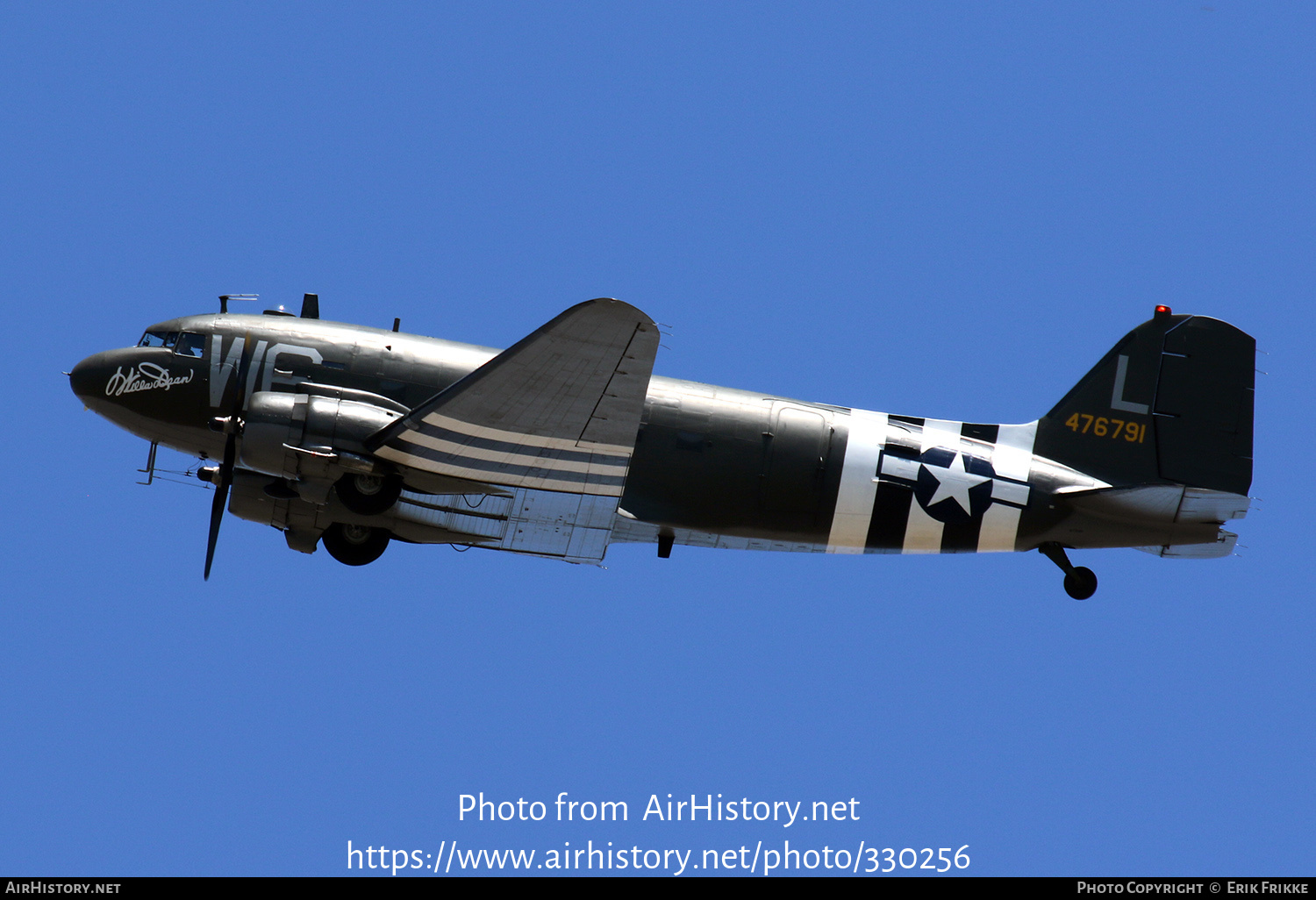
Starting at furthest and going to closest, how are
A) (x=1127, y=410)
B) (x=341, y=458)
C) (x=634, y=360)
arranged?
(x=1127, y=410) < (x=341, y=458) < (x=634, y=360)

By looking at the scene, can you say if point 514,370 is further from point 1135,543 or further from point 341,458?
point 1135,543

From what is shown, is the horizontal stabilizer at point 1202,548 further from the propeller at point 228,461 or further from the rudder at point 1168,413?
the propeller at point 228,461

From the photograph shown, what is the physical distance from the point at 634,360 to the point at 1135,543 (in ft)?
26.3

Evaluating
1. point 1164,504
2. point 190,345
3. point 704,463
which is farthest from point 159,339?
point 1164,504

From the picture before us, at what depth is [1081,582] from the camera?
1838 cm

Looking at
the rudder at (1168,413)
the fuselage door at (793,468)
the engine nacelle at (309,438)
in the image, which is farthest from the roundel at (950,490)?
the engine nacelle at (309,438)

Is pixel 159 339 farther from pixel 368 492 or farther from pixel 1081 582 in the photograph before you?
pixel 1081 582

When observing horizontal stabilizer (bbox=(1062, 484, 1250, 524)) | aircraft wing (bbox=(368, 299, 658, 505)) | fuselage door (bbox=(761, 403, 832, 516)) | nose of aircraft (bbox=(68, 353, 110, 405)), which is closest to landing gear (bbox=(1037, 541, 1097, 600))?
horizontal stabilizer (bbox=(1062, 484, 1250, 524))

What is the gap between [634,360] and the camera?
1470 centimetres

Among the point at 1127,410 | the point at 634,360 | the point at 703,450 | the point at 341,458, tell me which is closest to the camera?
the point at 634,360

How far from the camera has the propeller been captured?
16.8m

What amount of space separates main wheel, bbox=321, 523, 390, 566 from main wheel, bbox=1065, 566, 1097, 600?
9.51 m

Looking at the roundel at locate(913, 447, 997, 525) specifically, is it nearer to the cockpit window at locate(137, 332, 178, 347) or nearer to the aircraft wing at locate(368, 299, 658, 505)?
the aircraft wing at locate(368, 299, 658, 505)

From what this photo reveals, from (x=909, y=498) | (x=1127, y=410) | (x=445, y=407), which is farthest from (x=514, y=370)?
(x=1127, y=410)
